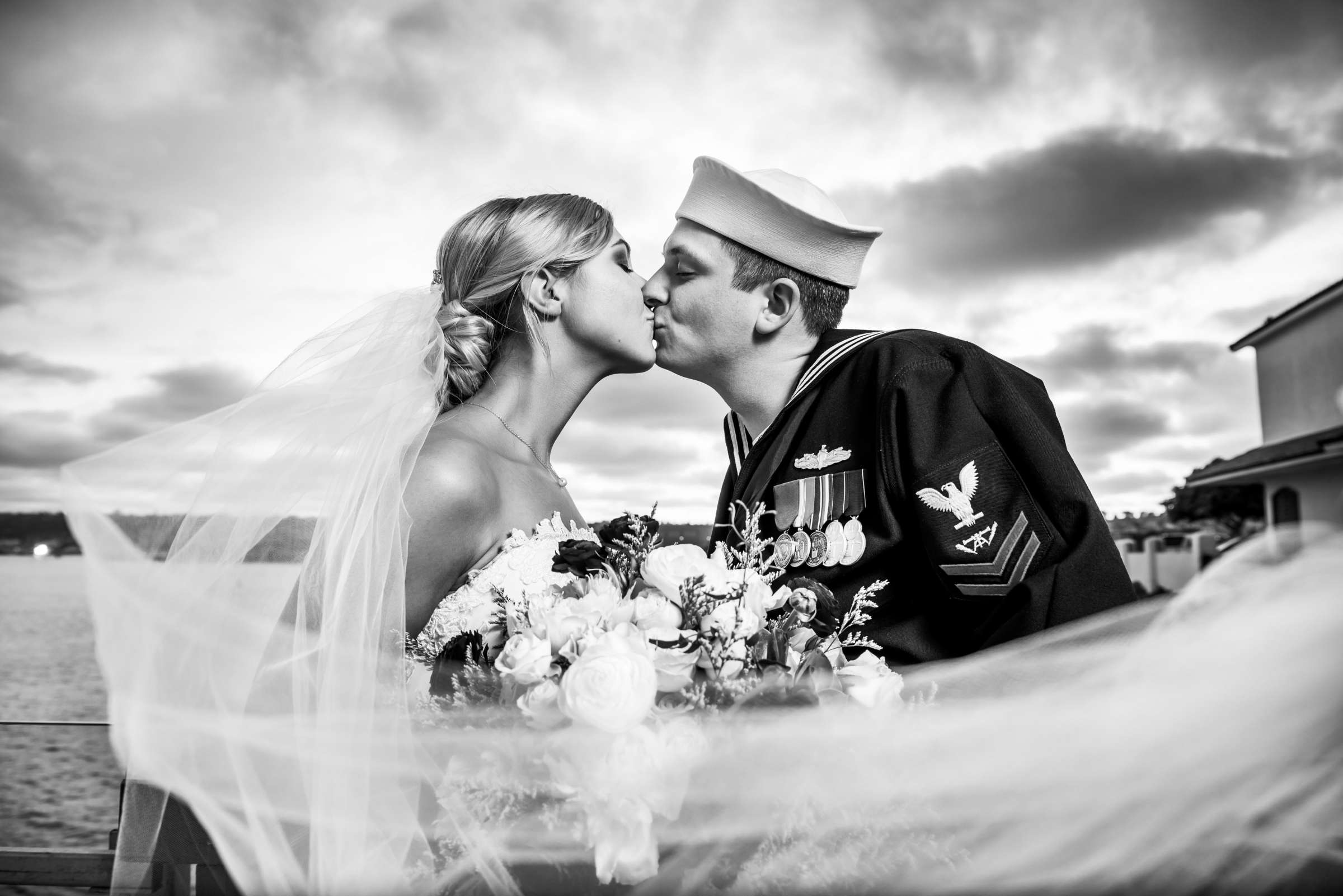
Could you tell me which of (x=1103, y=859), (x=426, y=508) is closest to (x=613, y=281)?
(x=426, y=508)

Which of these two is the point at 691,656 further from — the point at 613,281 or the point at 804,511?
the point at 613,281

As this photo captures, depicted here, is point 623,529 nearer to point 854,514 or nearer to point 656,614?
point 656,614

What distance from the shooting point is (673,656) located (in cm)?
177

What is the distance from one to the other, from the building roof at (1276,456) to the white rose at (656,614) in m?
14.5

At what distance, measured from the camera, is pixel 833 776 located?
1715 millimetres

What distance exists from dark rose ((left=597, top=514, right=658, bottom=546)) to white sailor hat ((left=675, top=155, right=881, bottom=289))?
1202 millimetres

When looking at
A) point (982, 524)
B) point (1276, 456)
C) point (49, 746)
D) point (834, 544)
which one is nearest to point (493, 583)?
point (834, 544)

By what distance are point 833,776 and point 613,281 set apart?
6.75ft

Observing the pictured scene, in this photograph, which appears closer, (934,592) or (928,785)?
(928,785)

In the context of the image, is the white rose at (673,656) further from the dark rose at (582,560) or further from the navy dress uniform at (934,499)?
the navy dress uniform at (934,499)

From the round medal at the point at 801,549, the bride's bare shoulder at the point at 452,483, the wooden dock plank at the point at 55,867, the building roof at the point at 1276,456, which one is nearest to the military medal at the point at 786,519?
the round medal at the point at 801,549

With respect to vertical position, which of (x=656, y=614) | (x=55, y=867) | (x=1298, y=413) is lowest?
(x=55, y=867)

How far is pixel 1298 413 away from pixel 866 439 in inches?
914

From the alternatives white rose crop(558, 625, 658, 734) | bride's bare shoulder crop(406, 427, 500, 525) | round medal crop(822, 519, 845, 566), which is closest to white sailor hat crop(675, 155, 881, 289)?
round medal crop(822, 519, 845, 566)
